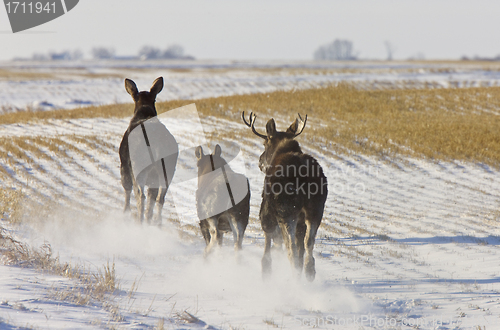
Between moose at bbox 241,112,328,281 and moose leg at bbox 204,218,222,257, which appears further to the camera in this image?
moose leg at bbox 204,218,222,257

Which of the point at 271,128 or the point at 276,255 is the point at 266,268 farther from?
the point at 271,128

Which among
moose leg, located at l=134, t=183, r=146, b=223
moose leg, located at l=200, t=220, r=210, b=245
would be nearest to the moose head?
moose leg, located at l=200, t=220, r=210, b=245

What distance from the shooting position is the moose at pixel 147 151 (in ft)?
22.9

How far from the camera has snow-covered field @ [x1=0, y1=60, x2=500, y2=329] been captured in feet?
13.8

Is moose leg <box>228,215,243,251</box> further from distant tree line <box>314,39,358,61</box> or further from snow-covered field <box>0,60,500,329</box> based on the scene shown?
distant tree line <box>314,39,358,61</box>

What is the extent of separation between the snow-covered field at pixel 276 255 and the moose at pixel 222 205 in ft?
1.36

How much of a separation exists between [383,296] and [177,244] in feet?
11.0

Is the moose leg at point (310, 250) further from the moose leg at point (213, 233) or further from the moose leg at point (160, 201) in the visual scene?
the moose leg at point (160, 201)

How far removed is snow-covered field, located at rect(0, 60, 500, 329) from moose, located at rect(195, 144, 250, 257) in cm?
41

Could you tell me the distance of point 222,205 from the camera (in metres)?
5.71

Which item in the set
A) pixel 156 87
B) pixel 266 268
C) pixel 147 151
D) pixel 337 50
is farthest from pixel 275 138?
pixel 337 50

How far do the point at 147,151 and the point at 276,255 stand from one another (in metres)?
2.56

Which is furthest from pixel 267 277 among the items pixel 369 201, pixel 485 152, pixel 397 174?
pixel 485 152

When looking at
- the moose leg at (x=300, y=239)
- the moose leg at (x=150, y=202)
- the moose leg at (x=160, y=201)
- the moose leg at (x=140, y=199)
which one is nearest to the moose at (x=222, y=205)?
the moose leg at (x=300, y=239)
